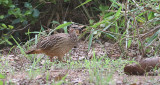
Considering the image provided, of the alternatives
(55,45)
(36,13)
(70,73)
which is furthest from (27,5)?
(70,73)

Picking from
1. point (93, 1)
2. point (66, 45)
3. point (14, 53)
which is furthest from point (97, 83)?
point (93, 1)

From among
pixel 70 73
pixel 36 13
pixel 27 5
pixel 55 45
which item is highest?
pixel 27 5

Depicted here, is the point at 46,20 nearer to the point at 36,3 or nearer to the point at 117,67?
the point at 36,3

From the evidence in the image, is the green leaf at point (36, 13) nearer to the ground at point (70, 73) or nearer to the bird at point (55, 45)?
the ground at point (70, 73)

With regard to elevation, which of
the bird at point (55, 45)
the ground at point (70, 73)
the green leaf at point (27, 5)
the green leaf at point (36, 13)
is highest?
the green leaf at point (27, 5)

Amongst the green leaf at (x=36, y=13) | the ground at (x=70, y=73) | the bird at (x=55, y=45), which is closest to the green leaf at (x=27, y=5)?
the green leaf at (x=36, y=13)

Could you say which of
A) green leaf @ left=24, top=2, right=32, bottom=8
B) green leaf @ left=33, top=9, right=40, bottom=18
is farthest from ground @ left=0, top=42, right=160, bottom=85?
green leaf @ left=24, top=2, right=32, bottom=8

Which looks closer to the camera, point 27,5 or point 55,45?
point 55,45

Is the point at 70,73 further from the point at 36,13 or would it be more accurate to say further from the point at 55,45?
the point at 36,13

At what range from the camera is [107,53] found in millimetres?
5312

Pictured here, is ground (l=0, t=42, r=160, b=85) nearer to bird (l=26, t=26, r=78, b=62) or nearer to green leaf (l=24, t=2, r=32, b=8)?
bird (l=26, t=26, r=78, b=62)

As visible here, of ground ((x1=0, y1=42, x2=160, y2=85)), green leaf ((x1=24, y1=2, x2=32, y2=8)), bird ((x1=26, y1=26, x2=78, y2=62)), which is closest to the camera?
ground ((x1=0, y1=42, x2=160, y2=85))

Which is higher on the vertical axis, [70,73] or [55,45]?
[55,45]

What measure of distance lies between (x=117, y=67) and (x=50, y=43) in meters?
1.15
